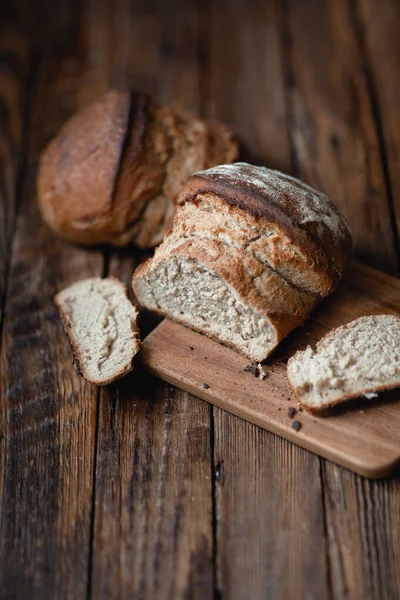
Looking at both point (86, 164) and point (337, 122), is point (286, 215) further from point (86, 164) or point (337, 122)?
point (337, 122)

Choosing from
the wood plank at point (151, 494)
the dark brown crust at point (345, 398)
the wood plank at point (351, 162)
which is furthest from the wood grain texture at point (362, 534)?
the wood plank at point (151, 494)

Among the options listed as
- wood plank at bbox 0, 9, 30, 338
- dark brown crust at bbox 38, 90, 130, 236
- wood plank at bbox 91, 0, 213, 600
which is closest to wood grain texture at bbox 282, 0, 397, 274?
dark brown crust at bbox 38, 90, 130, 236

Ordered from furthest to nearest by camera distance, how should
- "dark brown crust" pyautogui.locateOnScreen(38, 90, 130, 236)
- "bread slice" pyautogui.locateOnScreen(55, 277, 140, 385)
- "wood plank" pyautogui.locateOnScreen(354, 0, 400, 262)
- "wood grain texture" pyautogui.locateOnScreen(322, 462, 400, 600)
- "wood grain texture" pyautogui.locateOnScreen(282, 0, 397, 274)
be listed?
1. "wood plank" pyautogui.locateOnScreen(354, 0, 400, 262)
2. "wood grain texture" pyautogui.locateOnScreen(282, 0, 397, 274)
3. "dark brown crust" pyautogui.locateOnScreen(38, 90, 130, 236)
4. "bread slice" pyautogui.locateOnScreen(55, 277, 140, 385)
5. "wood grain texture" pyautogui.locateOnScreen(322, 462, 400, 600)

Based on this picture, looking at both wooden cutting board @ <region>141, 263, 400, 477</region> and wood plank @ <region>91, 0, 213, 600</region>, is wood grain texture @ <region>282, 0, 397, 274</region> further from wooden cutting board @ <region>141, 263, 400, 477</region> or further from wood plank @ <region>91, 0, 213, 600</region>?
wood plank @ <region>91, 0, 213, 600</region>

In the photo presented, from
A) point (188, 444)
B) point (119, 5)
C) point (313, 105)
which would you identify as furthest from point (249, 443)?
point (119, 5)

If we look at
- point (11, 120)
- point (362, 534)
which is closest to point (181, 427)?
point (362, 534)

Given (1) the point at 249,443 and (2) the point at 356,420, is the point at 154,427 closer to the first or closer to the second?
(1) the point at 249,443
